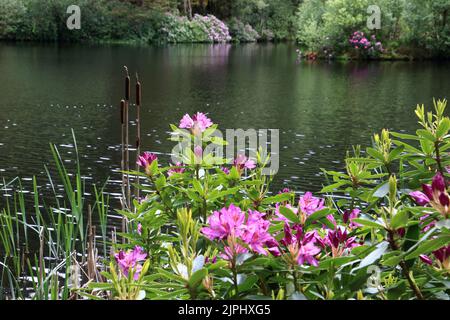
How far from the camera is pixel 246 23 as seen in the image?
5078 centimetres

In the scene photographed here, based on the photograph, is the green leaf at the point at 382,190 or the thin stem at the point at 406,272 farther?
the green leaf at the point at 382,190

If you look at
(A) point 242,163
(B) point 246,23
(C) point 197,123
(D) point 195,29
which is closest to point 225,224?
(A) point 242,163

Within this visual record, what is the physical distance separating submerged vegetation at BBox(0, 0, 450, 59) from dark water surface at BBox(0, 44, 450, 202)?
1.87 meters

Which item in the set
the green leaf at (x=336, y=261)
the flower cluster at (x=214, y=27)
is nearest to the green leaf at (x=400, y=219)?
the green leaf at (x=336, y=261)

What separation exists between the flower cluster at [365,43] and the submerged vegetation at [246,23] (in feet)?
0.57

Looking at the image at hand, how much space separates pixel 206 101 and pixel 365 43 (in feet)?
52.1

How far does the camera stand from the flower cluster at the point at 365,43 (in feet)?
104

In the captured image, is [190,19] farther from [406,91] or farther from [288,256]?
[288,256]

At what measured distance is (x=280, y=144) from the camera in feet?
41.9

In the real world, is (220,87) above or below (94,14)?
below

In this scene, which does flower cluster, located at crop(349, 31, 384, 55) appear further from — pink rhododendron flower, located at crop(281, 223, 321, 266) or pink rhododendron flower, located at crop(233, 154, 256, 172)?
pink rhododendron flower, located at crop(281, 223, 321, 266)

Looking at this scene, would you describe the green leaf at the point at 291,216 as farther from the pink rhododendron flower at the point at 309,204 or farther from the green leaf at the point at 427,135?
the green leaf at the point at 427,135
